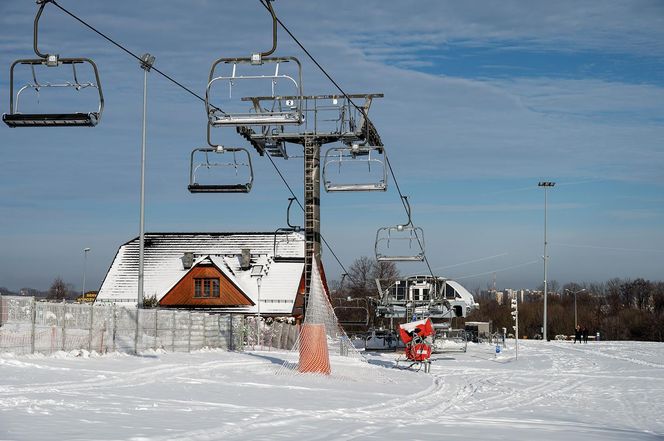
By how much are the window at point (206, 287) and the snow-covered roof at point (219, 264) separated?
45.6 inches

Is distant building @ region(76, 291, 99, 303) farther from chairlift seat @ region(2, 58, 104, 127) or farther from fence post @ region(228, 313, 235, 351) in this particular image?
chairlift seat @ region(2, 58, 104, 127)

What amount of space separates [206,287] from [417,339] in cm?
3858

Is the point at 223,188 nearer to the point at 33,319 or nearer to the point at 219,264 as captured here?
the point at 33,319

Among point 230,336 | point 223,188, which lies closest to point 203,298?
point 230,336

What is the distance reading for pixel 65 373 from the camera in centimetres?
2330

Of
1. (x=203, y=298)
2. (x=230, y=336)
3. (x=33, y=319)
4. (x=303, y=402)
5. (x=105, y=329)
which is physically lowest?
(x=303, y=402)

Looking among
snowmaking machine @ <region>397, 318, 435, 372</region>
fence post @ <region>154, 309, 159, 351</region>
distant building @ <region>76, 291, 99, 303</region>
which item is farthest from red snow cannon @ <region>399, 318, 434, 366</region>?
distant building @ <region>76, 291, 99, 303</region>

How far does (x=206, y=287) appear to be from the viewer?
6975 cm

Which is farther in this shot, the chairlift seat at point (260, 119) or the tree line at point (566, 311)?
the tree line at point (566, 311)

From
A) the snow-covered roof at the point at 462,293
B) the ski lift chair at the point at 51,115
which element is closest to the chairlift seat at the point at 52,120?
the ski lift chair at the point at 51,115

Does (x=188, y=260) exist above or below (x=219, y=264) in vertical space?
above

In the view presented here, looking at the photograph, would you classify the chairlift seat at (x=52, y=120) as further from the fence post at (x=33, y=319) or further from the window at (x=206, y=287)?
the window at (x=206, y=287)

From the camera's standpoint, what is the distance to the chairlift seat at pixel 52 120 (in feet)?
59.3

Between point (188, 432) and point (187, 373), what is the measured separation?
1212 centimetres
